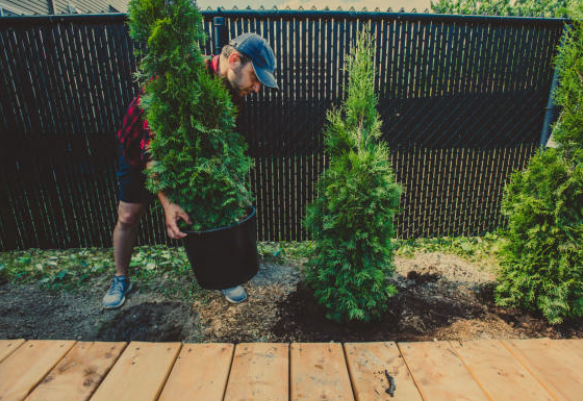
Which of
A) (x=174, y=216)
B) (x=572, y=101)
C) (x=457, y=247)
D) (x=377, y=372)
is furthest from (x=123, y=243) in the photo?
(x=572, y=101)

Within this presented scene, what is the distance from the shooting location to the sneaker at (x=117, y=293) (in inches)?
119

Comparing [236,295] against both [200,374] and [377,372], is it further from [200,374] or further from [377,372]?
[377,372]

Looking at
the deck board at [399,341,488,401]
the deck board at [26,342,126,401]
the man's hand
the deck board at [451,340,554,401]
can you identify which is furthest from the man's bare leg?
the deck board at [451,340,554,401]

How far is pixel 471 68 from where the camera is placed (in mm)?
3869

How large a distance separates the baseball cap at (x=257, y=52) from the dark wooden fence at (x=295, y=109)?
1237 mm

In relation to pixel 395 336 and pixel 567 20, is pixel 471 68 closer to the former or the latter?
pixel 567 20

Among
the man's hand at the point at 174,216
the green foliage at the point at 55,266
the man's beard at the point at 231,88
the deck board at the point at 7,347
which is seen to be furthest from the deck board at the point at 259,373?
the green foliage at the point at 55,266

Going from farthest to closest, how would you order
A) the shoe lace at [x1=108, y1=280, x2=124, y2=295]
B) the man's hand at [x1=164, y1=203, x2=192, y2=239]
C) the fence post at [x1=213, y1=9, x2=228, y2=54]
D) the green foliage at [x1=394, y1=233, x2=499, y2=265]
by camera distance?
the green foliage at [x1=394, y1=233, x2=499, y2=265], the fence post at [x1=213, y1=9, x2=228, y2=54], the shoe lace at [x1=108, y1=280, x2=124, y2=295], the man's hand at [x1=164, y1=203, x2=192, y2=239]

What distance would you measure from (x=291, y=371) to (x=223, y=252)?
117cm

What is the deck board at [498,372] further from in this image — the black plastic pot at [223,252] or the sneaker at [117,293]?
the sneaker at [117,293]

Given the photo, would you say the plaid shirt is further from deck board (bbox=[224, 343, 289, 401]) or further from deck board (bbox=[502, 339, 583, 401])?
deck board (bbox=[502, 339, 583, 401])

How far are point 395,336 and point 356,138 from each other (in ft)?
→ 5.32

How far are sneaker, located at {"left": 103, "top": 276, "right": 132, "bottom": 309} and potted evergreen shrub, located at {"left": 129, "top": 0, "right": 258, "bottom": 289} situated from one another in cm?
115

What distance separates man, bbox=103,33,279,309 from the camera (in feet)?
8.06
